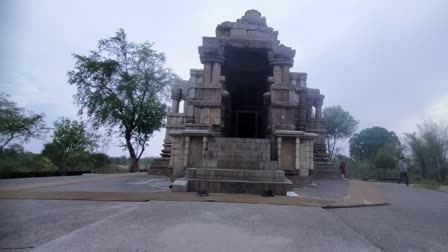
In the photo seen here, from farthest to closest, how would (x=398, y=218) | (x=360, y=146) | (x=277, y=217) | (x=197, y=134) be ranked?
(x=360, y=146) → (x=197, y=134) → (x=398, y=218) → (x=277, y=217)

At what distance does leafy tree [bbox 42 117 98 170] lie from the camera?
838 inches

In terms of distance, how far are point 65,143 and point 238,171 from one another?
1928 centimetres

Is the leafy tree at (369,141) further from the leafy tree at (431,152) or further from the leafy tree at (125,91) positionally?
the leafy tree at (125,91)

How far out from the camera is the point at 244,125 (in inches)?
510

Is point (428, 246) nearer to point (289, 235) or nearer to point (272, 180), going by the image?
point (289, 235)

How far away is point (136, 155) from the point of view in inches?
956

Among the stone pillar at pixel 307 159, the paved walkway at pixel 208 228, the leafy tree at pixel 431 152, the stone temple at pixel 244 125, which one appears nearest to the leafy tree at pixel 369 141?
the leafy tree at pixel 431 152

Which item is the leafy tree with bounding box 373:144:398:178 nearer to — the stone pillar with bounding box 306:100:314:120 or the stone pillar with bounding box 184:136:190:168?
the stone pillar with bounding box 306:100:314:120

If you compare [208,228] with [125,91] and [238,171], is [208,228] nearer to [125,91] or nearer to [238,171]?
[238,171]

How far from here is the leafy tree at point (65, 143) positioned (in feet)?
69.8

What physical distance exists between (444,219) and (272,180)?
3809 millimetres

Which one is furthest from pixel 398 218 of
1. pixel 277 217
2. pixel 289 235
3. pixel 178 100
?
pixel 178 100

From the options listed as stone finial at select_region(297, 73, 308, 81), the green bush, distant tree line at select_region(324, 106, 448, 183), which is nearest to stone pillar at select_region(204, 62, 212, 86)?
stone finial at select_region(297, 73, 308, 81)

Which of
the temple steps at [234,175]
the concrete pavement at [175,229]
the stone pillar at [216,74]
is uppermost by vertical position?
the stone pillar at [216,74]
